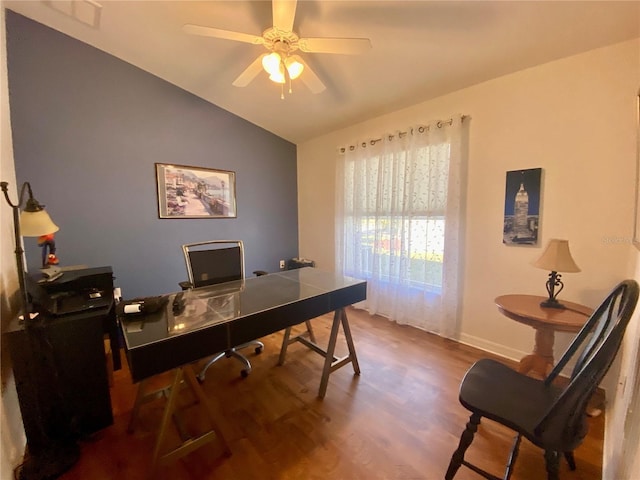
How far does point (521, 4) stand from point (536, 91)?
760 millimetres

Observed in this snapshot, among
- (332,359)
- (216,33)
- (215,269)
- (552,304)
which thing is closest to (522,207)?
(552,304)

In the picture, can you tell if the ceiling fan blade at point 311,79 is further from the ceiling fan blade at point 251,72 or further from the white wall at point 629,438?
the white wall at point 629,438

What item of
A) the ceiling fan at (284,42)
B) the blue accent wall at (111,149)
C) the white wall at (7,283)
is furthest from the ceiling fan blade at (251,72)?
the white wall at (7,283)

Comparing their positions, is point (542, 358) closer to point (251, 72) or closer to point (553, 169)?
point (553, 169)

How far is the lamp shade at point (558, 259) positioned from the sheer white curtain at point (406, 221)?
2.65 ft

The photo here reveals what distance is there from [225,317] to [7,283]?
140cm

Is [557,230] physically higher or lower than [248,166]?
lower

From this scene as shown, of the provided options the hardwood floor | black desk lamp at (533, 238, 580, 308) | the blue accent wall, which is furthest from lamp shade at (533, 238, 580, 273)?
the blue accent wall

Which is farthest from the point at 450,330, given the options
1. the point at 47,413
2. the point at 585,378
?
the point at 47,413

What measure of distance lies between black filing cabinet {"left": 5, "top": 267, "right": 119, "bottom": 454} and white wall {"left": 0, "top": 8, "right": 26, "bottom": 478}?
0.05m

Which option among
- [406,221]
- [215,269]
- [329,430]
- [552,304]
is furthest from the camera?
[406,221]

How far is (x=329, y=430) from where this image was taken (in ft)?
5.08

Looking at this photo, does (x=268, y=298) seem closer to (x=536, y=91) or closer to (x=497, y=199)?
(x=497, y=199)

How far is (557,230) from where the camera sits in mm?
2012
